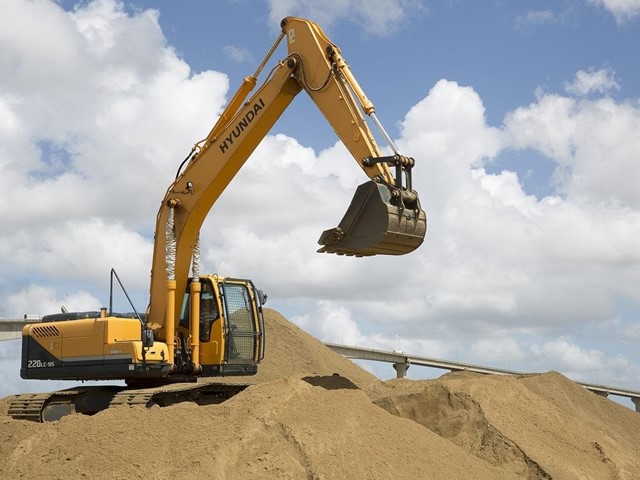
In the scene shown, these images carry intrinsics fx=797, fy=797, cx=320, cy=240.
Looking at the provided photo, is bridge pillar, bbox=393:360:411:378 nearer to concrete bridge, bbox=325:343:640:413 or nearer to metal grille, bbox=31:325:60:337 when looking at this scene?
concrete bridge, bbox=325:343:640:413

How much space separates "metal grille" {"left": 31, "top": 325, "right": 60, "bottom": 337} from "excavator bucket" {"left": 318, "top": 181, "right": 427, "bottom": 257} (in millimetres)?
5208

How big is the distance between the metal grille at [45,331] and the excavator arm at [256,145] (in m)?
1.67

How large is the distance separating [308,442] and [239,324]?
424 centimetres

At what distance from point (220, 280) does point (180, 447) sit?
4402 millimetres

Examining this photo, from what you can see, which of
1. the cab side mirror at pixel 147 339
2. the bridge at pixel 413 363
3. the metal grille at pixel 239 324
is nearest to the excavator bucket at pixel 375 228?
the metal grille at pixel 239 324

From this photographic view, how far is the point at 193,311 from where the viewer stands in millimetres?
13086

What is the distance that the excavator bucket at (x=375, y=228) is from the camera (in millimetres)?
10805

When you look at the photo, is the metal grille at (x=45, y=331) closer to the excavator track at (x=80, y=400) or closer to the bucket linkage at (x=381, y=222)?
the excavator track at (x=80, y=400)

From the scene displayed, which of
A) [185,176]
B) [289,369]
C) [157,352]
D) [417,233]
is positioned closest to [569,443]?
[417,233]

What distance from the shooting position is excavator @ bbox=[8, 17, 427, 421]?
12523 mm

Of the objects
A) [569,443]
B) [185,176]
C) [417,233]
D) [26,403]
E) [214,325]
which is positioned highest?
[185,176]

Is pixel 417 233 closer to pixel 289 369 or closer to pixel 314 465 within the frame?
pixel 314 465

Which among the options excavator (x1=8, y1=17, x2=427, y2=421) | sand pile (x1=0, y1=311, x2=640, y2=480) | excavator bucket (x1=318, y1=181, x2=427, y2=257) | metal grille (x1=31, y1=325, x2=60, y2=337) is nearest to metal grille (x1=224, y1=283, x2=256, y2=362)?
excavator (x1=8, y1=17, x2=427, y2=421)

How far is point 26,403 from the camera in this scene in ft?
44.9
